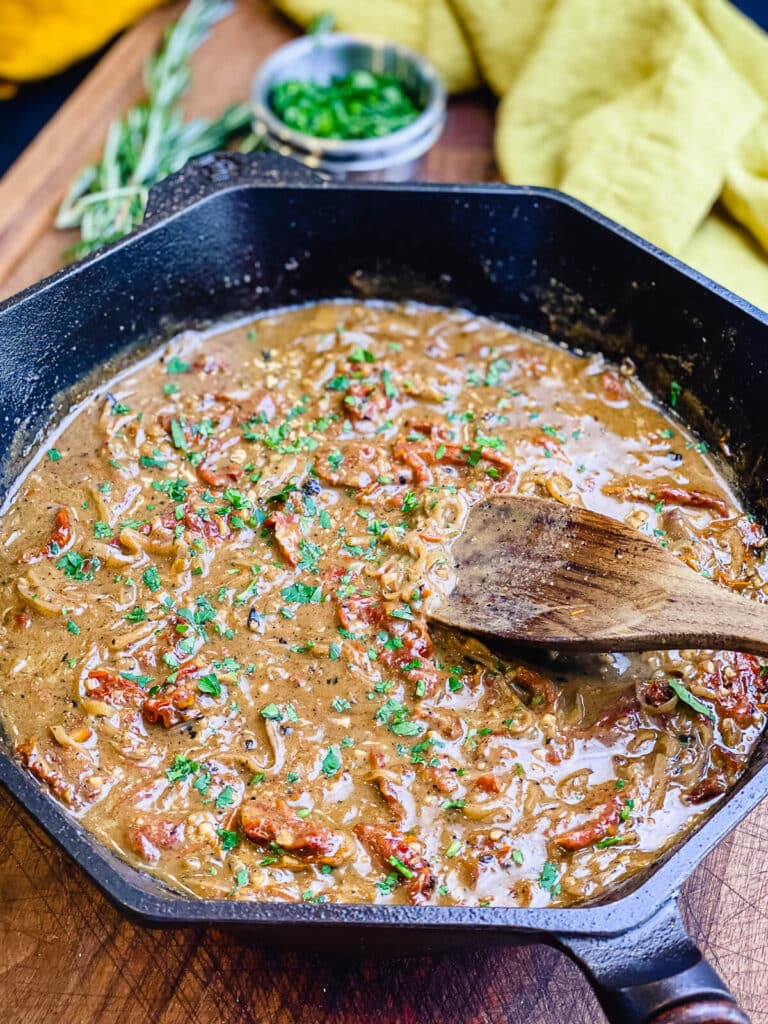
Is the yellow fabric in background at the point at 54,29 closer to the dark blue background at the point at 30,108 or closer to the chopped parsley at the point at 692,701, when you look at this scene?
the dark blue background at the point at 30,108

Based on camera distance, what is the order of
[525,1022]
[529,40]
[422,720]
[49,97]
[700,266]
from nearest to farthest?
[525,1022], [422,720], [700,266], [529,40], [49,97]

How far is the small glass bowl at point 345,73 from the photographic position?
487cm

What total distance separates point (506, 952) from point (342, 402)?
2.04m

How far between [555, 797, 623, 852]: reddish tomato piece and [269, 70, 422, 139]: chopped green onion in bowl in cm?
357

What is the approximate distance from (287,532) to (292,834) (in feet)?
3.47

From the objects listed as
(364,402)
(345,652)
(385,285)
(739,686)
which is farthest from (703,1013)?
(385,285)

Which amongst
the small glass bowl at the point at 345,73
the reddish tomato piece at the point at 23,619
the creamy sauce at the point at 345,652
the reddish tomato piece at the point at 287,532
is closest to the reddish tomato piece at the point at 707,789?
the creamy sauce at the point at 345,652

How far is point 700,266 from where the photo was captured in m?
4.42

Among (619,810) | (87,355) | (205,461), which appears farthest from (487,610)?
(87,355)

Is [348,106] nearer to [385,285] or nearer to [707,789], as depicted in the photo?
[385,285]

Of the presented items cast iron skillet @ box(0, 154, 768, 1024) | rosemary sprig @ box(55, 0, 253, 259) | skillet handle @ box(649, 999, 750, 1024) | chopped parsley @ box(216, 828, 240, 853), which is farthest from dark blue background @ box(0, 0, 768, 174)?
skillet handle @ box(649, 999, 750, 1024)

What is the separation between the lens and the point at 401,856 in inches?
107

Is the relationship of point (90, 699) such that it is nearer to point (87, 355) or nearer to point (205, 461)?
point (205, 461)

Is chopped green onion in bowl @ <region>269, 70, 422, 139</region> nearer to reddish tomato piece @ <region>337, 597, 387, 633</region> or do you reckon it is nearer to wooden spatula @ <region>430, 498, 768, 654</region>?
wooden spatula @ <region>430, 498, 768, 654</region>
